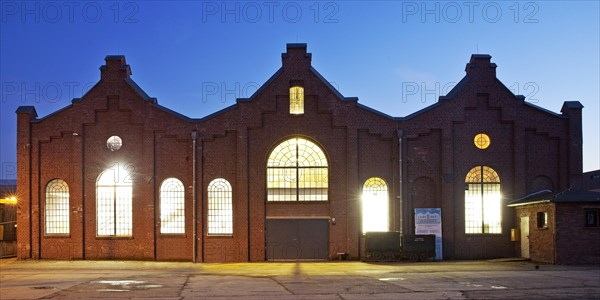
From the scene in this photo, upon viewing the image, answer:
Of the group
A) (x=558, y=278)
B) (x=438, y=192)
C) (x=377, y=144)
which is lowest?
(x=558, y=278)

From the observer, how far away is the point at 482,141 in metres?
37.5

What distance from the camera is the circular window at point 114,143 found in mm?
37281

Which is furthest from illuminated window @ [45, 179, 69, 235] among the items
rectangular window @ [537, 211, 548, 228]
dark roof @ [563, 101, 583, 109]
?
dark roof @ [563, 101, 583, 109]

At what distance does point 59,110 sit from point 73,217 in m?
5.60

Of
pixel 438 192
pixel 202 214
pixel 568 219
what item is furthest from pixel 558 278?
pixel 202 214

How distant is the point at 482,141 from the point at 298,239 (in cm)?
1077

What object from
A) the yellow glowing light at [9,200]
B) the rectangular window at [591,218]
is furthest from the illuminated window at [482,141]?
the yellow glowing light at [9,200]

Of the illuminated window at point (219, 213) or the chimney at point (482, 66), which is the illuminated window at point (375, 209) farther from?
the chimney at point (482, 66)

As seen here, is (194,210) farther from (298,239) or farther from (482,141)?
A: (482,141)

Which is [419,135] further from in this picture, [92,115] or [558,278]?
[92,115]

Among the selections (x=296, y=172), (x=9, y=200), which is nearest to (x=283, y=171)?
(x=296, y=172)

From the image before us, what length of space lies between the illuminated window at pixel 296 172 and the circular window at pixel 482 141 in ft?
26.0

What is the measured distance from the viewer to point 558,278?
25.6 metres

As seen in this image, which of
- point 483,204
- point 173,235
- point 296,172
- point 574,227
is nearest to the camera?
point 574,227
